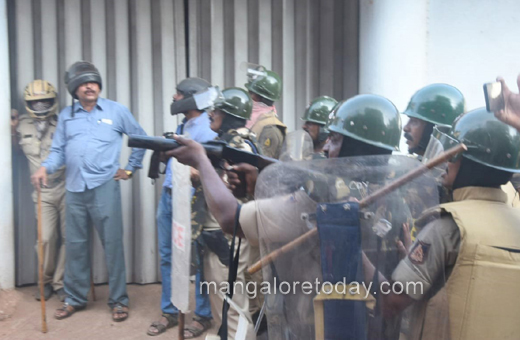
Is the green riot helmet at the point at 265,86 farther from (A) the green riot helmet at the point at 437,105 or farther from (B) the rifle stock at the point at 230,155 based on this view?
(B) the rifle stock at the point at 230,155

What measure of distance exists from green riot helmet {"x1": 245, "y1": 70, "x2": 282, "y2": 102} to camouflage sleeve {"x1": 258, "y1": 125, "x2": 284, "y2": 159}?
62 centimetres

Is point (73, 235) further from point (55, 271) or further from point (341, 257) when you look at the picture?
point (341, 257)

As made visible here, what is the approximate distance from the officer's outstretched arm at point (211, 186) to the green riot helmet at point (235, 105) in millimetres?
1759

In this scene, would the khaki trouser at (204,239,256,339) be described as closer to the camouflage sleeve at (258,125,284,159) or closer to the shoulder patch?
the camouflage sleeve at (258,125,284,159)

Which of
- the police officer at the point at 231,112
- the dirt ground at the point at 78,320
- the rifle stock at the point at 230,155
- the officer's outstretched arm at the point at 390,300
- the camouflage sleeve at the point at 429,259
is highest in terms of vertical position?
the police officer at the point at 231,112

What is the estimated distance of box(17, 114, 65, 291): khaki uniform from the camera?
17.8 feet

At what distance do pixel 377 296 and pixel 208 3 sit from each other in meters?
4.69

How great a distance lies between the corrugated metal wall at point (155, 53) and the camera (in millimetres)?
5641

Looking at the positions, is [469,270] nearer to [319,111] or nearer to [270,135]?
[270,135]

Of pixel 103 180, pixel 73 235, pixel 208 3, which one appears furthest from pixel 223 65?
pixel 73 235

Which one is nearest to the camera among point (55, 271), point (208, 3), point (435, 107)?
point (435, 107)

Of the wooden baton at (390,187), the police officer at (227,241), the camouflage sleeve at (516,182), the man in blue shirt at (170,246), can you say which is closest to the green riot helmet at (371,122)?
the wooden baton at (390,187)

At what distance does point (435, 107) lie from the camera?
3.58 metres

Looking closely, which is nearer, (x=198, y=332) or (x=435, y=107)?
(x=435, y=107)
